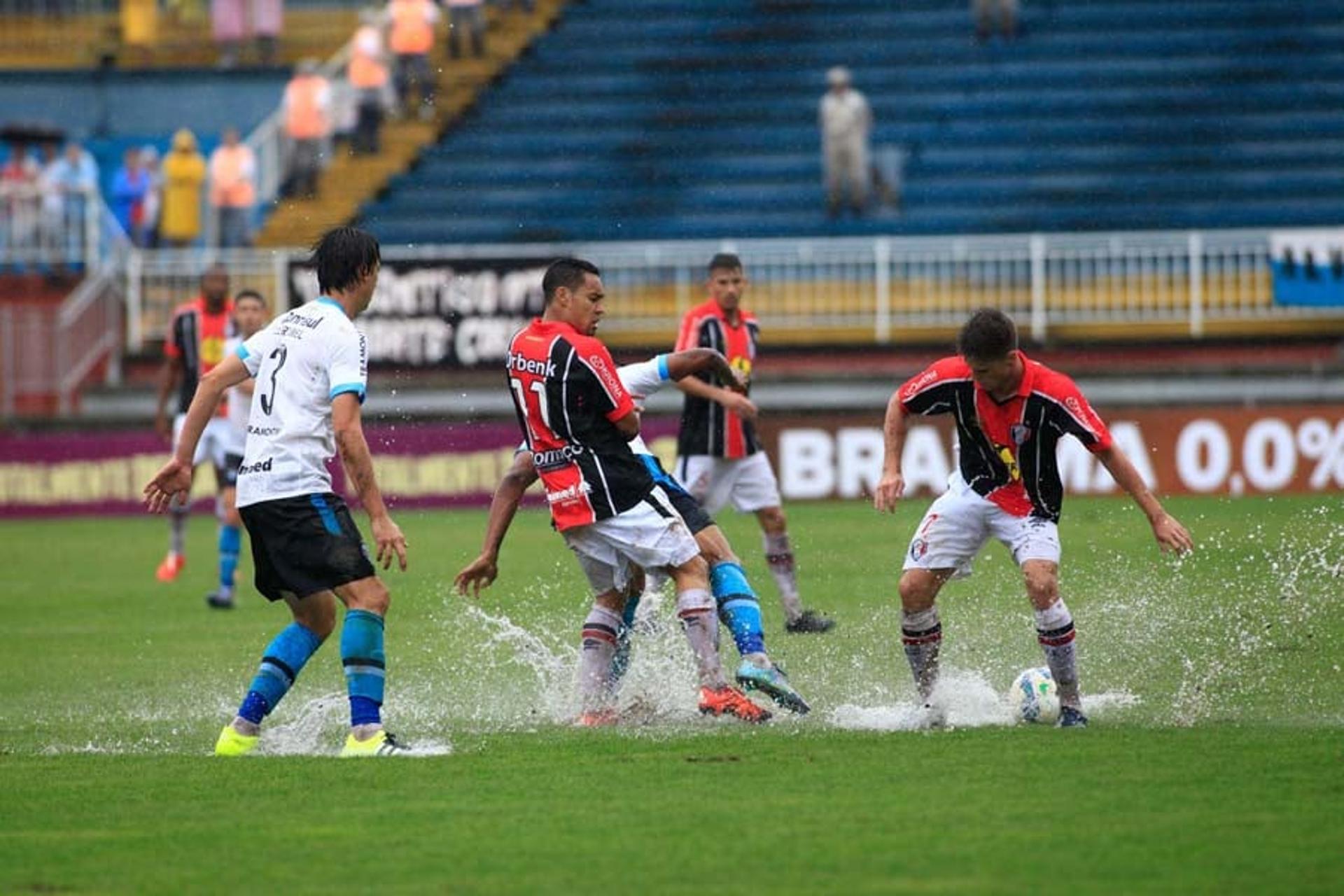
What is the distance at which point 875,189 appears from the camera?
29.2 meters

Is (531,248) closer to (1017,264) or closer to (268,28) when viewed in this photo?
(1017,264)

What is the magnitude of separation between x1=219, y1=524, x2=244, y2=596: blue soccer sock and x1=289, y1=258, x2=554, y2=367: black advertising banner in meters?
9.14

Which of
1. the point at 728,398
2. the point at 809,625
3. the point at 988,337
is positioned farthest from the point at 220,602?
the point at 988,337

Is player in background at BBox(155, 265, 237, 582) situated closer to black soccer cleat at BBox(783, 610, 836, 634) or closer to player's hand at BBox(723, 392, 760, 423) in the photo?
black soccer cleat at BBox(783, 610, 836, 634)

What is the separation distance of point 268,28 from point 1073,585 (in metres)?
22.5

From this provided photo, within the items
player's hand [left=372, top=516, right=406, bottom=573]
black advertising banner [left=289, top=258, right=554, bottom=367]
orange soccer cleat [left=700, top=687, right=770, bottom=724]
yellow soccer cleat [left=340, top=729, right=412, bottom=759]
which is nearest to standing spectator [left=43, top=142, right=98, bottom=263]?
black advertising banner [left=289, top=258, right=554, bottom=367]

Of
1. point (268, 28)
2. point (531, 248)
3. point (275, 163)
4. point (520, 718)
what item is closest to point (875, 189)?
point (531, 248)

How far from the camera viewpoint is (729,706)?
10086 mm

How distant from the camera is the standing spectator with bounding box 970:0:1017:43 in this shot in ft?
102

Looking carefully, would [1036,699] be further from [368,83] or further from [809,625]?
[368,83]

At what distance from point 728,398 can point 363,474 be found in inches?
129

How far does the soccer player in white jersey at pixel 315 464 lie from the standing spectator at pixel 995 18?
22811 millimetres

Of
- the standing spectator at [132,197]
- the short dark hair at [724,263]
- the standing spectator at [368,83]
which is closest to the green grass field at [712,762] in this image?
the short dark hair at [724,263]

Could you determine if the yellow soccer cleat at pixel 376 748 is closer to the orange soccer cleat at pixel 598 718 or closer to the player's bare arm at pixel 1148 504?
the orange soccer cleat at pixel 598 718
